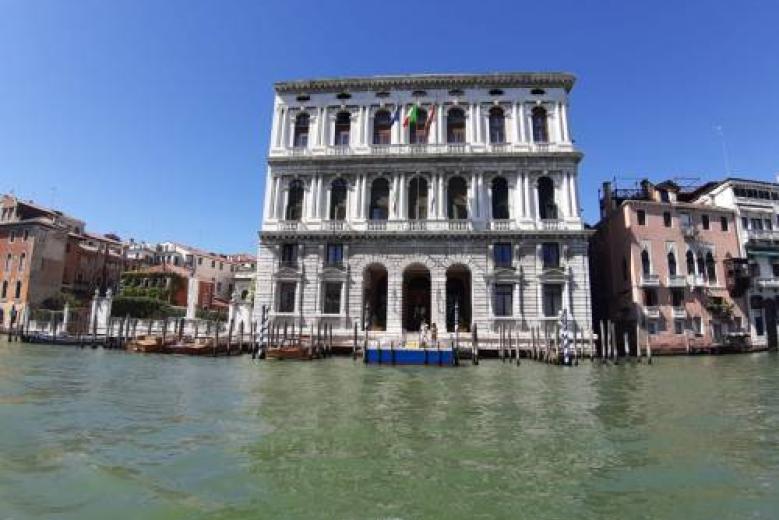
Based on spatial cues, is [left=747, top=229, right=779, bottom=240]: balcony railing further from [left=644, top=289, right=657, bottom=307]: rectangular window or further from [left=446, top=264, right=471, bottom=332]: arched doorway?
[left=446, top=264, right=471, bottom=332]: arched doorway

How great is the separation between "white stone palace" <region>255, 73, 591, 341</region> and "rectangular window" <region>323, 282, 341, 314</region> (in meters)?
0.06

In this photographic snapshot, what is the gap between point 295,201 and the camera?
29.4 m

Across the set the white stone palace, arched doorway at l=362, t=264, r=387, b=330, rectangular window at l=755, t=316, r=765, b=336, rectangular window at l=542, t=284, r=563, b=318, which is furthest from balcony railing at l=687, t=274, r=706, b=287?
arched doorway at l=362, t=264, r=387, b=330

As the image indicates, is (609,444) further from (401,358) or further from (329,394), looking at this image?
(401,358)

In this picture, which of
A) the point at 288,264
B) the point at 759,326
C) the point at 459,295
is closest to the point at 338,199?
the point at 288,264

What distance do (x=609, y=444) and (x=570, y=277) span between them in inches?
791

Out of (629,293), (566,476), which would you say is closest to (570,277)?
(629,293)

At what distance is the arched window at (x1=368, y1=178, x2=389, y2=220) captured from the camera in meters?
28.9

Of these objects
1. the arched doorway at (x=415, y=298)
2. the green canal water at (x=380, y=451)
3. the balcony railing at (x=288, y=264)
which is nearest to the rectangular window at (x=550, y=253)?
the arched doorway at (x=415, y=298)

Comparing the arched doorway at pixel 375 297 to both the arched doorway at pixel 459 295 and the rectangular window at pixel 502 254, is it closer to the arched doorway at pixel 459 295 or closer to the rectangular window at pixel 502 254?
the arched doorway at pixel 459 295

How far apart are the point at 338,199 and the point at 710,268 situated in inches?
891

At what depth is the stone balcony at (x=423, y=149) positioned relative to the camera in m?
28.5

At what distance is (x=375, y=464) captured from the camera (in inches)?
247

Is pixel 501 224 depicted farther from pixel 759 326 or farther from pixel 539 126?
pixel 759 326
